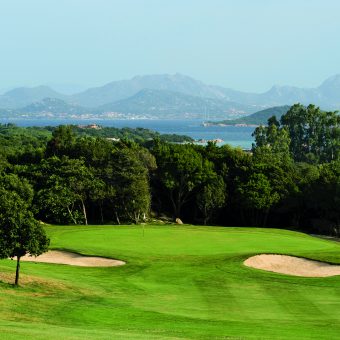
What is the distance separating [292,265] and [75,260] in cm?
1338

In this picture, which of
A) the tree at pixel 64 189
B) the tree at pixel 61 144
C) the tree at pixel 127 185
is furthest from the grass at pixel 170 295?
the tree at pixel 61 144

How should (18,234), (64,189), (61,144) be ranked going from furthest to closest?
(61,144) → (64,189) → (18,234)

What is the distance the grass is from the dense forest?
1682cm

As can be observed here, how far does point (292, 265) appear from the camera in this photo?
1457 inches

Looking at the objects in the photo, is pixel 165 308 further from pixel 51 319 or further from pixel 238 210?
pixel 238 210

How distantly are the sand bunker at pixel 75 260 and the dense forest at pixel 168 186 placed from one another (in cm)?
1836

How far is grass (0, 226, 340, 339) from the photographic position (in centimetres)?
2126

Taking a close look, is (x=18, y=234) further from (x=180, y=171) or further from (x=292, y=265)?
(x=180, y=171)

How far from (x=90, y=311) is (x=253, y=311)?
6.81m

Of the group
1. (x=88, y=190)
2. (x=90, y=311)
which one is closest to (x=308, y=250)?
(x=90, y=311)

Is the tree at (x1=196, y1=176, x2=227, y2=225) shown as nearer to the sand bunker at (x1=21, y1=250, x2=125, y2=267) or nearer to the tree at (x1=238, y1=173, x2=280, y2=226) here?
the tree at (x1=238, y1=173, x2=280, y2=226)

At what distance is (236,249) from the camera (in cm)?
4094

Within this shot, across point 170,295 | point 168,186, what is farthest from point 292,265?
point 168,186

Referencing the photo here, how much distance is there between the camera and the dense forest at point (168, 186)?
61406mm
